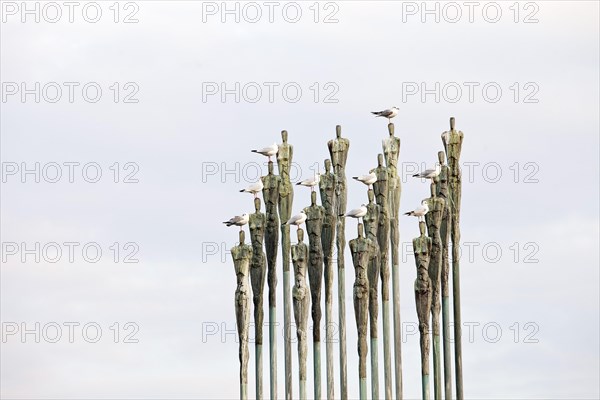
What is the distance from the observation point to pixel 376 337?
80500 mm

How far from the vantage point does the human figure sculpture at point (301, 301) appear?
266 feet

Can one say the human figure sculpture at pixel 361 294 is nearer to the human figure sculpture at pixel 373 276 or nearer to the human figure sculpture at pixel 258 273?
the human figure sculpture at pixel 373 276

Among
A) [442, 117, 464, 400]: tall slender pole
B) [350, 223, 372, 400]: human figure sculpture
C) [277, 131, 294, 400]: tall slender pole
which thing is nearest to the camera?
[350, 223, 372, 400]: human figure sculpture

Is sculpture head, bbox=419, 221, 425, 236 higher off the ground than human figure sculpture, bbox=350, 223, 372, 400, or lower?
higher

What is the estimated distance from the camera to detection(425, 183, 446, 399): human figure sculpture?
80250 millimetres

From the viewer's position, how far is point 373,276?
3182 inches

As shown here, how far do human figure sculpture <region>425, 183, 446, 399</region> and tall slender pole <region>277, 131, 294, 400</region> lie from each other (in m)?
3.43

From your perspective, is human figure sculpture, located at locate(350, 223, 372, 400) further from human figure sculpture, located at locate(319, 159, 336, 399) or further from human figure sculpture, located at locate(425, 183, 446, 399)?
human figure sculpture, located at locate(425, 183, 446, 399)

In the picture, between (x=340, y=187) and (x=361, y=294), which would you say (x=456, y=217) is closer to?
(x=340, y=187)

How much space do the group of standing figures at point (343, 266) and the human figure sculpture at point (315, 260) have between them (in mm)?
23

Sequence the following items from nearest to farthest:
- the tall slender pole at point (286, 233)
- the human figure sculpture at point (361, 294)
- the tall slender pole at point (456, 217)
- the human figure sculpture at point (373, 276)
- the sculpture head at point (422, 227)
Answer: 1. the human figure sculpture at point (373, 276)
2. the human figure sculpture at point (361, 294)
3. the tall slender pole at point (456, 217)
4. the sculpture head at point (422, 227)
5. the tall slender pole at point (286, 233)

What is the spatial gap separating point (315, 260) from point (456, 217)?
3.45 metres

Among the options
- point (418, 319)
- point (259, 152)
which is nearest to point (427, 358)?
point (418, 319)

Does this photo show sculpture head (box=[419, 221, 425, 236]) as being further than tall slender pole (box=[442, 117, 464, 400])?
Yes
